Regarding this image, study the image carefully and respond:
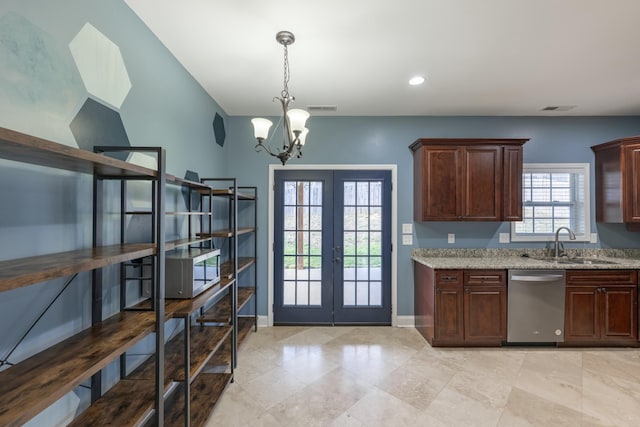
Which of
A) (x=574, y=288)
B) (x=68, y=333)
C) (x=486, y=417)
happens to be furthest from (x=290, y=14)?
(x=574, y=288)

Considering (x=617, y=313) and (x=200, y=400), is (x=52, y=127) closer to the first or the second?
(x=200, y=400)

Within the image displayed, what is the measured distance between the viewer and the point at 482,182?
329 cm

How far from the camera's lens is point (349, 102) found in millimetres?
3197

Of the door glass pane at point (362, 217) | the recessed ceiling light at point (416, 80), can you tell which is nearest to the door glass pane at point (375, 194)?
the door glass pane at point (362, 217)

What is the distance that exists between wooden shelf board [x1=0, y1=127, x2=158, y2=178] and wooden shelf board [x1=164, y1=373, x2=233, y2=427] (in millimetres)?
1592

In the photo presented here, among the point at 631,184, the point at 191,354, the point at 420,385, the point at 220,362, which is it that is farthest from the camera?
the point at 631,184

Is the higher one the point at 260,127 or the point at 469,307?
the point at 260,127

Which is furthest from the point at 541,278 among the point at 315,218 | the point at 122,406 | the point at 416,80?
the point at 122,406

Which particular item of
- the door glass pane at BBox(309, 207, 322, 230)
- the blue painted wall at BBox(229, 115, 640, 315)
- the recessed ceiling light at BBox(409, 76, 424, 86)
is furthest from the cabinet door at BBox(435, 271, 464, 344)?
the recessed ceiling light at BBox(409, 76, 424, 86)

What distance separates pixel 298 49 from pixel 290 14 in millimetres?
376

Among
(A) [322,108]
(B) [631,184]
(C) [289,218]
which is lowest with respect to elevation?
(C) [289,218]

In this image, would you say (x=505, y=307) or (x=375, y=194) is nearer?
(x=505, y=307)

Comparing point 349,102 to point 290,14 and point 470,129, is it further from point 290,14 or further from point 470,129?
point 470,129

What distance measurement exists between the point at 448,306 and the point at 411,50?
2523 mm
